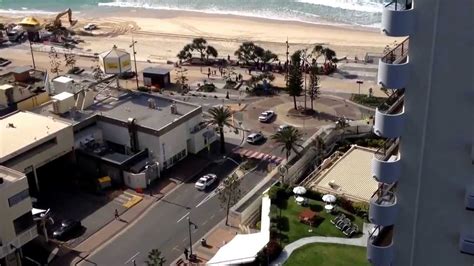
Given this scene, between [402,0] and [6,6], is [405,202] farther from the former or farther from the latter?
[6,6]

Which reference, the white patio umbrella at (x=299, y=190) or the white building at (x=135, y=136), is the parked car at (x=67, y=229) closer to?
the white building at (x=135, y=136)

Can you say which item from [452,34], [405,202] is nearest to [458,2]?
[452,34]

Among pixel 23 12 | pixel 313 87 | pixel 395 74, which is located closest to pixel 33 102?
pixel 313 87

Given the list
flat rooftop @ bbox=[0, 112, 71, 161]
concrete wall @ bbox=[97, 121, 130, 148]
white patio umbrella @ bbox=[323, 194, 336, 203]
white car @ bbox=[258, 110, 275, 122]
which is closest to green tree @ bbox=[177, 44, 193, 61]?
white car @ bbox=[258, 110, 275, 122]

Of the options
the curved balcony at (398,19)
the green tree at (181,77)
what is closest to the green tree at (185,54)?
the green tree at (181,77)

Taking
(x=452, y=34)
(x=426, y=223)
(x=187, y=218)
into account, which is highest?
(x=452, y=34)

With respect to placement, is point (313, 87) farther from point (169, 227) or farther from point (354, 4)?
point (354, 4)

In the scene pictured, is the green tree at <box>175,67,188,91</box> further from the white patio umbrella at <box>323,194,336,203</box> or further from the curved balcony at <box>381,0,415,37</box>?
the curved balcony at <box>381,0,415,37</box>
